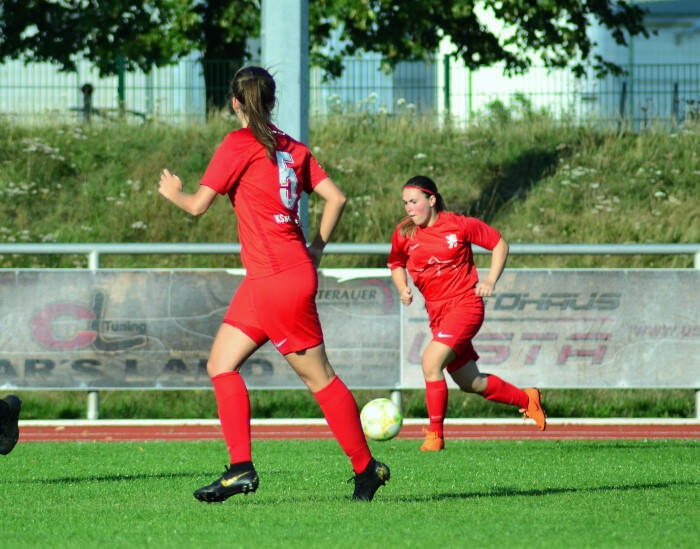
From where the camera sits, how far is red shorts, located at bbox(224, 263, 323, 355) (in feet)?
18.8

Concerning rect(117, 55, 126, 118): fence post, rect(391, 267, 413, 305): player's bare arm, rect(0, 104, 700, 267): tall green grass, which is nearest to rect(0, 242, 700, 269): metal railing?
rect(391, 267, 413, 305): player's bare arm

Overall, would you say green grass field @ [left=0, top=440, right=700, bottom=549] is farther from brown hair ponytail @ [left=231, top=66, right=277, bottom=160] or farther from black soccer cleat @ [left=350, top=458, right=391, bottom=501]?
brown hair ponytail @ [left=231, top=66, right=277, bottom=160]

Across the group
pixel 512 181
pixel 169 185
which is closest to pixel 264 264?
pixel 169 185

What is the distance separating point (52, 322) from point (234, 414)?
622 cm

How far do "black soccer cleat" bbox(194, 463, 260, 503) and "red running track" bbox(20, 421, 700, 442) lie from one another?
16.5ft

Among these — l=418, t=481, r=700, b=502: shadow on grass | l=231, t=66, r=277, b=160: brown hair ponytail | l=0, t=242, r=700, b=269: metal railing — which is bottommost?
l=418, t=481, r=700, b=502: shadow on grass

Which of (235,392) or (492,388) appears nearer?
(235,392)

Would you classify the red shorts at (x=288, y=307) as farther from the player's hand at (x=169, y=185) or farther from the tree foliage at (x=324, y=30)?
the tree foliage at (x=324, y=30)

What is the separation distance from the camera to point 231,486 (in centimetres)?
583

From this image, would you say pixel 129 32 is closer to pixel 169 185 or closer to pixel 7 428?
pixel 7 428

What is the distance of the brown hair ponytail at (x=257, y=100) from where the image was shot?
5.80 meters

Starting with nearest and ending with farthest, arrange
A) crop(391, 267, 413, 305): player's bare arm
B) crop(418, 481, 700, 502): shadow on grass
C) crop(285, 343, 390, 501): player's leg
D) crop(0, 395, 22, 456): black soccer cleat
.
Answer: crop(285, 343, 390, 501): player's leg, crop(418, 481, 700, 502): shadow on grass, crop(0, 395, 22, 456): black soccer cleat, crop(391, 267, 413, 305): player's bare arm

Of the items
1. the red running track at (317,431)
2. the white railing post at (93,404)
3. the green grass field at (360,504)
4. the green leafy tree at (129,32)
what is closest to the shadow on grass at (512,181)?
the green leafy tree at (129,32)

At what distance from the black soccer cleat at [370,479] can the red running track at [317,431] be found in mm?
4852
